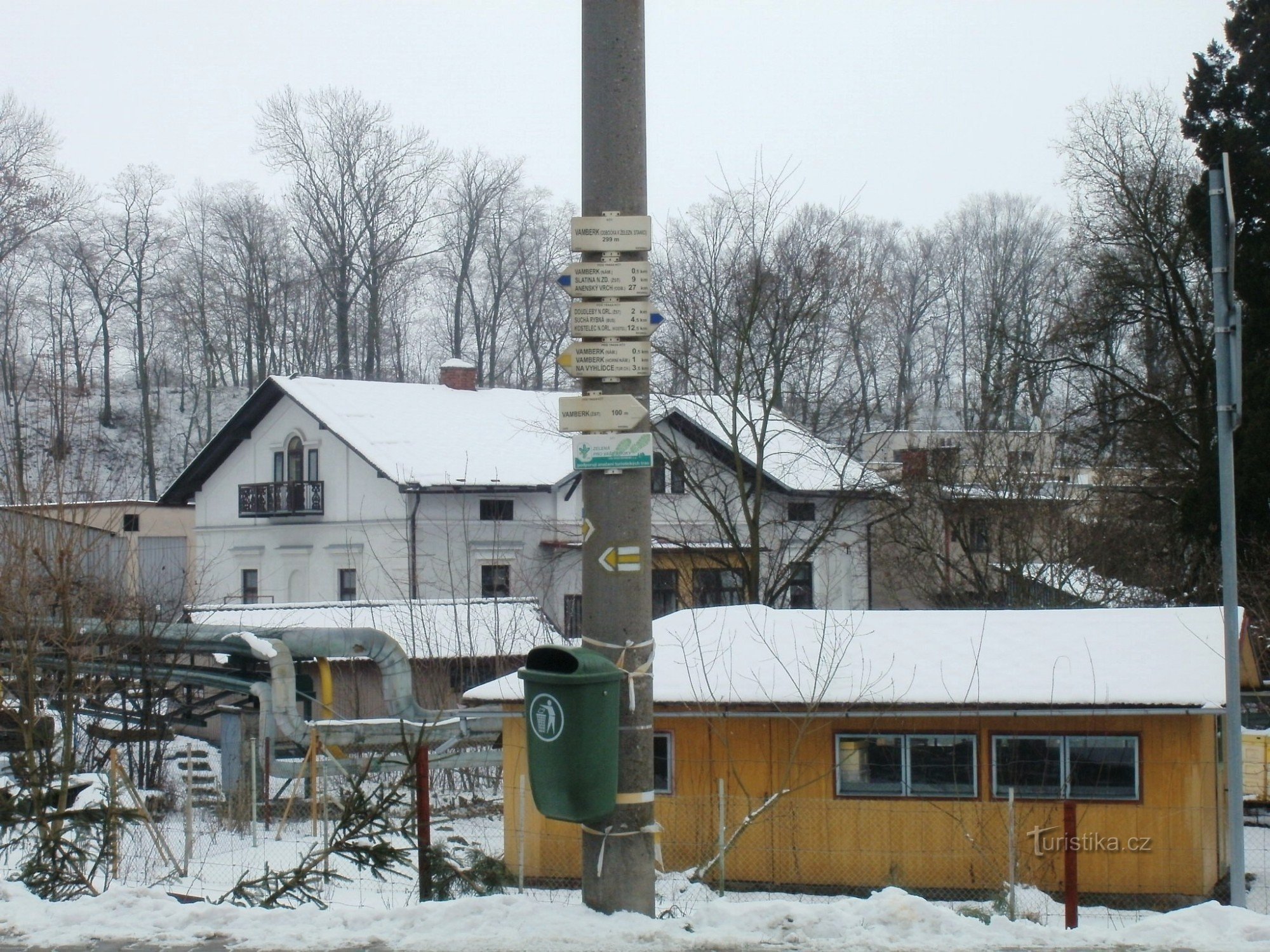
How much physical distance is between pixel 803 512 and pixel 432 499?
969cm

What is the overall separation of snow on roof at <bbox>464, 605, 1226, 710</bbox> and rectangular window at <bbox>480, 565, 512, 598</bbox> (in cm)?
1893

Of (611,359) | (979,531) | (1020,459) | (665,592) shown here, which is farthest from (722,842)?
(665,592)

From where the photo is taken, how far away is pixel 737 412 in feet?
92.2

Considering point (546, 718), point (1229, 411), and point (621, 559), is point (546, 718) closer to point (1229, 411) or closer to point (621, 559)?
point (621, 559)

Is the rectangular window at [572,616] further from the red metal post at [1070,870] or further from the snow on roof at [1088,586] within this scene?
the red metal post at [1070,870]

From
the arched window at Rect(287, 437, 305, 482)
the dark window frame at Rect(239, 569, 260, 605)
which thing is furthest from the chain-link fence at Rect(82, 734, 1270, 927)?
the dark window frame at Rect(239, 569, 260, 605)

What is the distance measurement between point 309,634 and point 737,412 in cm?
1054

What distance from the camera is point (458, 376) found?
4284cm

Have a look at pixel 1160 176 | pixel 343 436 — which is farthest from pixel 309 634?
pixel 1160 176

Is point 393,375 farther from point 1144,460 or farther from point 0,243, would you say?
point 1144,460

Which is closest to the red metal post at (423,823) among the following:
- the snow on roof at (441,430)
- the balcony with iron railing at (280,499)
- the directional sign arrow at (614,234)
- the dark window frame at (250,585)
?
the directional sign arrow at (614,234)

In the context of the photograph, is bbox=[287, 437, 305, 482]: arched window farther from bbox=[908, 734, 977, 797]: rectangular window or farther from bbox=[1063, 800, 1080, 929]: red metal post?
bbox=[1063, 800, 1080, 929]: red metal post

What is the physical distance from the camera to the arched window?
127 ft

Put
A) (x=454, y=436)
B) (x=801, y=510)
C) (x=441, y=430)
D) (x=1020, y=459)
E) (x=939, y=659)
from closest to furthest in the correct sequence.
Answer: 1. (x=939, y=659)
2. (x=1020, y=459)
3. (x=801, y=510)
4. (x=454, y=436)
5. (x=441, y=430)
